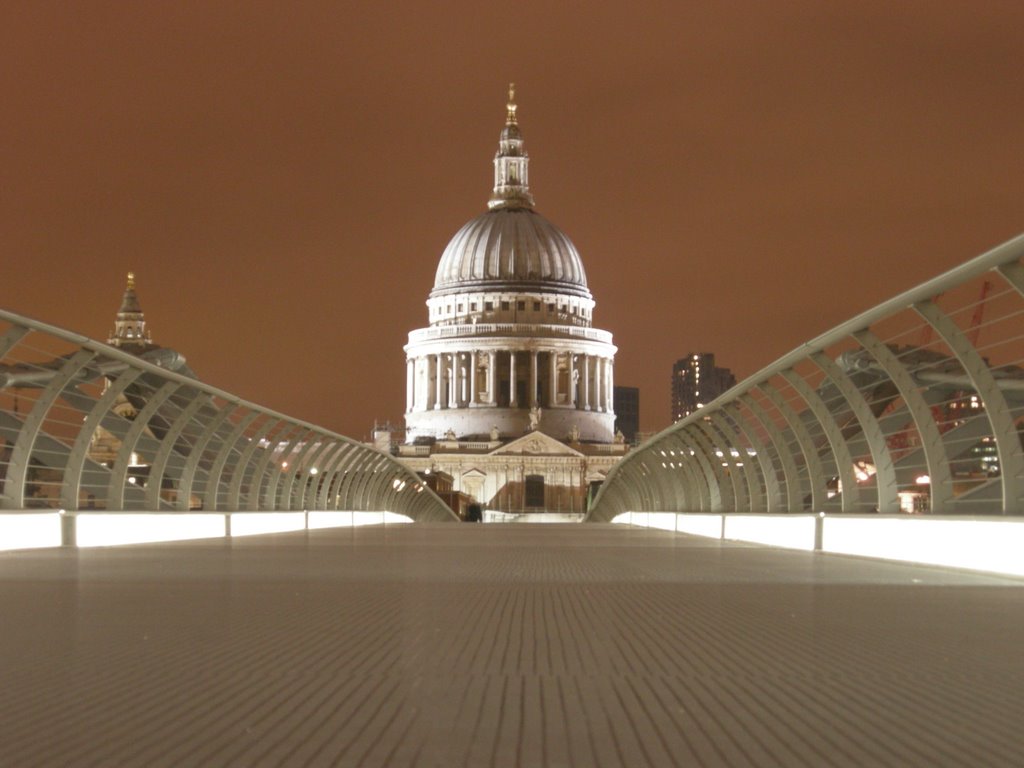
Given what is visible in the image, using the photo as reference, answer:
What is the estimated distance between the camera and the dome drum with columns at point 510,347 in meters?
174

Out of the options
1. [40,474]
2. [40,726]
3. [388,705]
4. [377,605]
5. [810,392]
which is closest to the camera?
[40,726]

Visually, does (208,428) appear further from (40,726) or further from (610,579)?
(40,726)

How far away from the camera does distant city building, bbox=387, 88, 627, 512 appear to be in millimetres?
167375

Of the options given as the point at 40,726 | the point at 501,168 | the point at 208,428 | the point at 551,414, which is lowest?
the point at 40,726

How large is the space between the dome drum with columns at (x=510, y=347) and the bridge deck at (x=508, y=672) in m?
159

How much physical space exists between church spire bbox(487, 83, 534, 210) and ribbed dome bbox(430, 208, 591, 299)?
338cm

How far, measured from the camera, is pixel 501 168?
192250 millimetres

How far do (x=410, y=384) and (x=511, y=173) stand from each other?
28.1m

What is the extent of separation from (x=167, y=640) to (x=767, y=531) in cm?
1530

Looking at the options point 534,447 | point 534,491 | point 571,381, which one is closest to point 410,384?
point 571,381

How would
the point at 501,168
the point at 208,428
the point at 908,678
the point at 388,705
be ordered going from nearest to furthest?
the point at 388,705 < the point at 908,678 < the point at 208,428 < the point at 501,168

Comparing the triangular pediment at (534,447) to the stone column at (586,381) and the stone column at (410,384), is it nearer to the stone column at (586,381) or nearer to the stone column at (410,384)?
the stone column at (586,381)

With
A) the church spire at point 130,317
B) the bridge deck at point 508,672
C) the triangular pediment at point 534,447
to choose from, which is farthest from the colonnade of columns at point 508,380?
the bridge deck at point 508,672

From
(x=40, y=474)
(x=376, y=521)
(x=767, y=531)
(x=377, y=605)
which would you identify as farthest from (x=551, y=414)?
(x=377, y=605)
